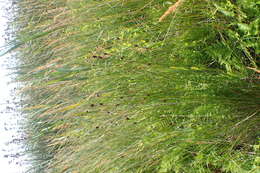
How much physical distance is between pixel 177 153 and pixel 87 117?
764 millimetres

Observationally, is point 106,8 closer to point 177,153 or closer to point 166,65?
point 166,65

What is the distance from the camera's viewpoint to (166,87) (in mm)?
1776

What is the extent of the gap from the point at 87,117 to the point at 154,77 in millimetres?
688

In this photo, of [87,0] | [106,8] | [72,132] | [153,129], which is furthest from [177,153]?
[87,0]

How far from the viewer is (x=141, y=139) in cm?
188

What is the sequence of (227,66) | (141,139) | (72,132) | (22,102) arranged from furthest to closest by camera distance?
(22,102) < (72,132) < (141,139) < (227,66)

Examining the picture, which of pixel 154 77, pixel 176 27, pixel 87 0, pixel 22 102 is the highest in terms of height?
pixel 87 0

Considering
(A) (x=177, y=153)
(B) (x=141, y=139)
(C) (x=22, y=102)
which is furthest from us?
(C) (x=22, y=102)

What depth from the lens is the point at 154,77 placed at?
1764 mm

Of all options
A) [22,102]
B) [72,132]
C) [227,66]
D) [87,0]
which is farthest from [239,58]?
[22,102]

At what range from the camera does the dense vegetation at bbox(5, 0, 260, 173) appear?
1631mm

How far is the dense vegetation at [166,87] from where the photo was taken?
1631 millimetres

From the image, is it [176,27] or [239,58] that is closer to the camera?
[239,58]

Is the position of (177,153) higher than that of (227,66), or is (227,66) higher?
(227,66)
